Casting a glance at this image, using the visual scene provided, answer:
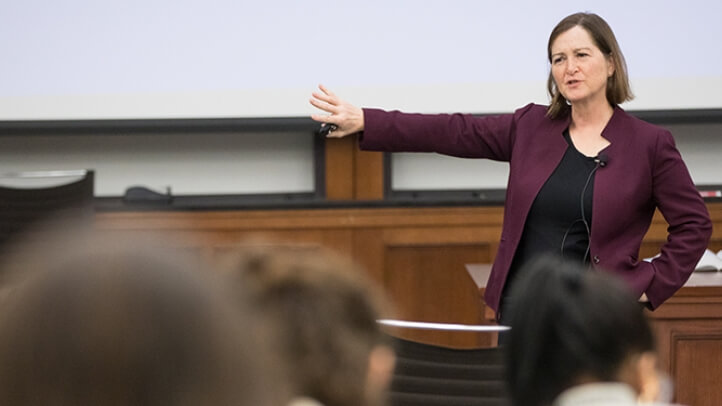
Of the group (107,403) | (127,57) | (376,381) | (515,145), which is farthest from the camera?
(127,57)

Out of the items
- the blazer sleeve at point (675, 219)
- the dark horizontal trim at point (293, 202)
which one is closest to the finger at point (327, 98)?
the blazer sleeve at point (675, 219)

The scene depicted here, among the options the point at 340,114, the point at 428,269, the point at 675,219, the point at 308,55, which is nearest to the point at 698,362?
the point at 675,219

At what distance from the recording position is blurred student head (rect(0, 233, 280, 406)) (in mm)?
545

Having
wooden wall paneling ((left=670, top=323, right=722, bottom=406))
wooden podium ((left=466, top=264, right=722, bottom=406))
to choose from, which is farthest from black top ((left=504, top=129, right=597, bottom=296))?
wooden wall paneling ((left=670, top=323, right=722, bottom=406))

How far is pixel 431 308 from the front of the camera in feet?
14.4

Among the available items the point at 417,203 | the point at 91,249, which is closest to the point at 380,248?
the point at 417,203

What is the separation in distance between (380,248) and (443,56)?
2.99 feet

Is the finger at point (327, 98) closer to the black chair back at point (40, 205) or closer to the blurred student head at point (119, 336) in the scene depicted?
the black chair back at point (40, 205)

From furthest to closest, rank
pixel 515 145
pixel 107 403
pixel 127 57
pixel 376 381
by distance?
pixel 127 57 < pixel 515 145 < pixel 376 381 < pixel 107 403

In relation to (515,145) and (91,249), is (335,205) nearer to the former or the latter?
(515,145)

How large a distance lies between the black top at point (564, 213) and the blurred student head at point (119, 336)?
1.82 meters

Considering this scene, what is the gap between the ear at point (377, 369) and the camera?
0.91m

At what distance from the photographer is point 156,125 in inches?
166

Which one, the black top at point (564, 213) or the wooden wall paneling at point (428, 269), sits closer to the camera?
the black top at point (564, 213)
